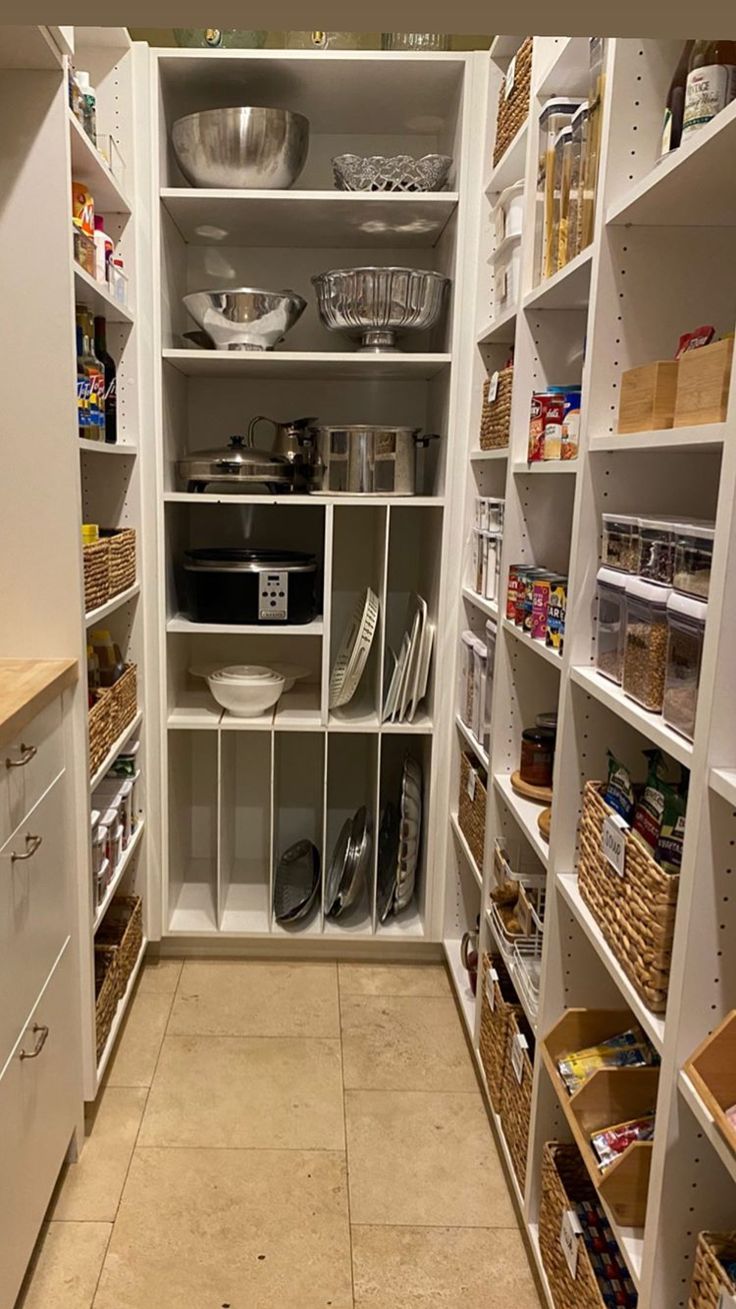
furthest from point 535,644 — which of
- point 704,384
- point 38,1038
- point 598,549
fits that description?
point 38,1038

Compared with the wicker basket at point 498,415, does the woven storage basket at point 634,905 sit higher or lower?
lower

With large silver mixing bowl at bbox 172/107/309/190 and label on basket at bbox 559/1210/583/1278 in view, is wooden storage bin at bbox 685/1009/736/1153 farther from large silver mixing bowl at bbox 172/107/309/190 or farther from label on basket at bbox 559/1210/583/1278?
large silver mixing bowl at bbox 172/107/309/190

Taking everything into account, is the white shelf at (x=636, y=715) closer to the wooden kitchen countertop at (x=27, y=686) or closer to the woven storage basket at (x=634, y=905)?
the woven storage basket at (x=634, y=905)

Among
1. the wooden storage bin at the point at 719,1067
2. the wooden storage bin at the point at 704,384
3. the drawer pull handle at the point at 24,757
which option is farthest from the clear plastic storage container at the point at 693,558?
the drawer pull handle at the point at 24,757

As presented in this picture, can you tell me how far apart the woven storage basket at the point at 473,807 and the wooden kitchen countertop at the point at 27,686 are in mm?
976

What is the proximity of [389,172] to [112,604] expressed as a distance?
123cm

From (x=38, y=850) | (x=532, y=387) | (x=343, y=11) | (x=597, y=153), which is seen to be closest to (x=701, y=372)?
(x=597, y=153)

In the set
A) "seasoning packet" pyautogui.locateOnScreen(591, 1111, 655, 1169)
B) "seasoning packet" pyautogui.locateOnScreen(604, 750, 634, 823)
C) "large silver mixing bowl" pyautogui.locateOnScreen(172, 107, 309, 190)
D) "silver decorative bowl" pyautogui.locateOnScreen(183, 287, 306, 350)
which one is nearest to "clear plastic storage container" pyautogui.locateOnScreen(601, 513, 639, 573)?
"seasoning packet" pyautogui.locateOnScreen(604, 750, 634, 823)

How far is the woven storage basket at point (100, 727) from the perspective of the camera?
1.90 meters

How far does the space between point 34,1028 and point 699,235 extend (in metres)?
1.59

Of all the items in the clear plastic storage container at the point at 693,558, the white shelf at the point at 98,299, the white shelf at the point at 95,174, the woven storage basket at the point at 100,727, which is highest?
the white shelf at the point at 95,174

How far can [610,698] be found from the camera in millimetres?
1271

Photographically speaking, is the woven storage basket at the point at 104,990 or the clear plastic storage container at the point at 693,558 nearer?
the clear plastic storage container at the point at 693,558

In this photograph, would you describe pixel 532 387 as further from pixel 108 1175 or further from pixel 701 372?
pixel 108 1175
